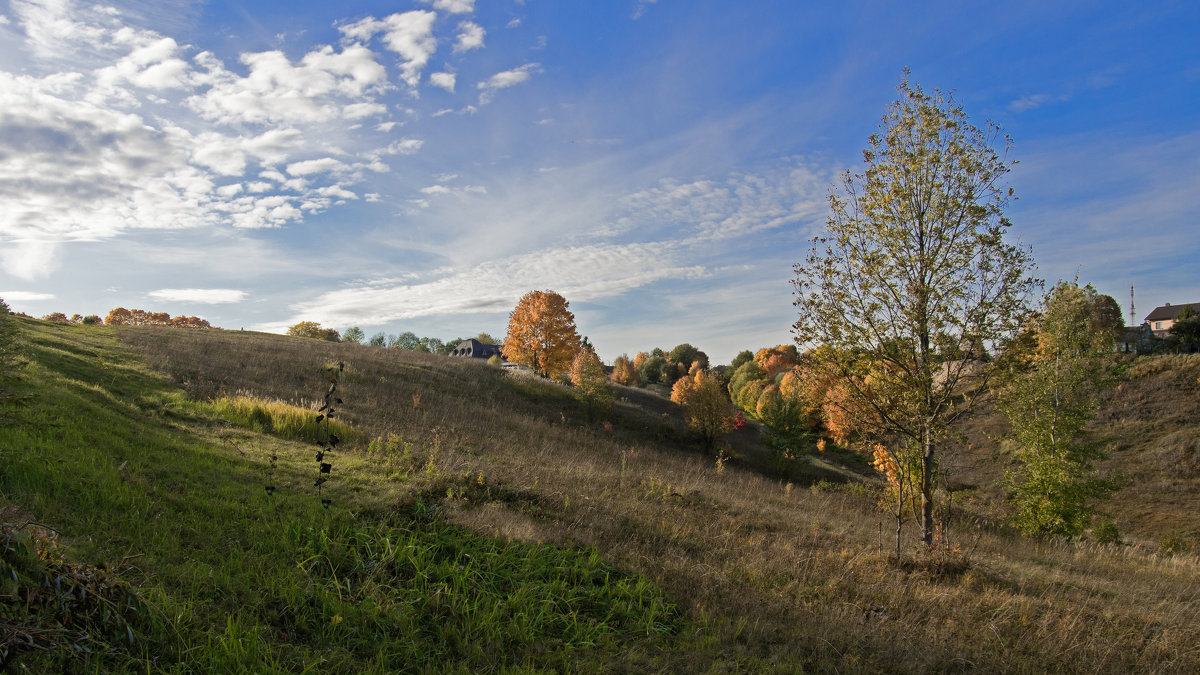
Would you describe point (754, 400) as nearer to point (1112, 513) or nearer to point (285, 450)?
point (1112, 513)

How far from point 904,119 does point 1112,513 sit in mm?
30281

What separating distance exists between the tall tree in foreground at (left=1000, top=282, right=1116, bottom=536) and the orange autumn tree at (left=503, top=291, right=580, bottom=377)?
36.5m

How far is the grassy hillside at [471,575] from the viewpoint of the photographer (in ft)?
15.1

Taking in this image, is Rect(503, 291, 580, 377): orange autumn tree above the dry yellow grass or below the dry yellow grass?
above

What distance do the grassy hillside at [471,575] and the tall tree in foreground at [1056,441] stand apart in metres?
3.54

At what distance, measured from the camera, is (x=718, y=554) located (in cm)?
755

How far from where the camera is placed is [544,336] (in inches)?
1941

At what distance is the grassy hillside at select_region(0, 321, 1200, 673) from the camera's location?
4598mm

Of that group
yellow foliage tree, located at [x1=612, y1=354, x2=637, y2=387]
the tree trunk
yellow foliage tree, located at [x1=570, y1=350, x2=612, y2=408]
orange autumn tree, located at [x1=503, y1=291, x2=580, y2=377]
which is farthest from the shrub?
yellow foliage tree, located at [x1=612, y1=354, x2=637, y2=387]

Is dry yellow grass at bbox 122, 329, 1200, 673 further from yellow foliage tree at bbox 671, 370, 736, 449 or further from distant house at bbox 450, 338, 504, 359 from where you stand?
distant house at bbox 450, 338, 504, 359

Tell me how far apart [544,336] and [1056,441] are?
38.7 metres

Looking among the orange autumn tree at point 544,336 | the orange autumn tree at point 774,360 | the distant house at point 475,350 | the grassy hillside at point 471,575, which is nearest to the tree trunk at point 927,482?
the grassy hillside at point 471,575

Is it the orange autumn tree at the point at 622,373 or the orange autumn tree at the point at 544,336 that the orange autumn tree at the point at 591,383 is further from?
the orange autumn tree at the point at 622,373

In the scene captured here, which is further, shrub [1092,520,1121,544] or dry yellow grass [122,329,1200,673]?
shrub [1092,520,1121,544]
